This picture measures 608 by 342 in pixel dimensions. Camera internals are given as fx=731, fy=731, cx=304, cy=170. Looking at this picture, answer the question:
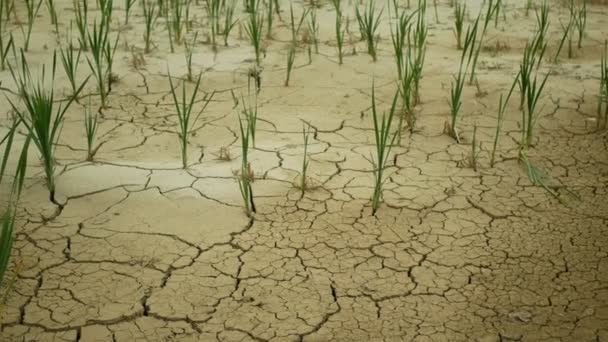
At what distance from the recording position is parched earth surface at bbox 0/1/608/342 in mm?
Answer: 2264

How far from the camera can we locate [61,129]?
3.39 metres

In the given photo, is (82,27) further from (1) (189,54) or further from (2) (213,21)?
(2) (213,21)

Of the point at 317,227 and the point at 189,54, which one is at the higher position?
the point at 189,54

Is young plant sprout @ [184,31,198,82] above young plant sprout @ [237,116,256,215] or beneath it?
above

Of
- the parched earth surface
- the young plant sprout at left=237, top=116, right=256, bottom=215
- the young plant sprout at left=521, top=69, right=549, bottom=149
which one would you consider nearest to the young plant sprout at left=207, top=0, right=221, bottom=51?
the parched earth surface

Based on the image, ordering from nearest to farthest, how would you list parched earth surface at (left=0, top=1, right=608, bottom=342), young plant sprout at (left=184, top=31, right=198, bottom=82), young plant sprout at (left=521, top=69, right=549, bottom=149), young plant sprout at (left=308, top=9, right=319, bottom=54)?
parched earth surface at (left=0, top=1, right=608, bottom=342) → young plant sprout at (left=521, top=69, right=549, bottom=149) → young plant sprout at (left=184, top=31, right=198, bottom=82) → young plant sprout at (left=308, top=9, right=319, bottom=54)

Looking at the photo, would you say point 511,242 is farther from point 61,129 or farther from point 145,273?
point 61,129


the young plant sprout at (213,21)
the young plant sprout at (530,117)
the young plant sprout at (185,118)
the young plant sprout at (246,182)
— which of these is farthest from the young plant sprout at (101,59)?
the young plant sprout at (530,117)

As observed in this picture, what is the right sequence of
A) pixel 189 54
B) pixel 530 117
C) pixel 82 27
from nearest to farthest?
pixel 530 117 → pixel 82 27 → pixel 189 54

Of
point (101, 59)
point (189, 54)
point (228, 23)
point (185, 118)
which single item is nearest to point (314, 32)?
point (228, 23)

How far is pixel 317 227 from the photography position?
2799mm

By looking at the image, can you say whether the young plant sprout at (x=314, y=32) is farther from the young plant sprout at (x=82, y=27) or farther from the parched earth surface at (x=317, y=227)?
the young plant sprout at (x=82, y=27)

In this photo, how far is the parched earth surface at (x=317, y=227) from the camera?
226cm

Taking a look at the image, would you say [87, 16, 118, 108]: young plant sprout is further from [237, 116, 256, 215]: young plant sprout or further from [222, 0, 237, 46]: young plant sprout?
[237, 116, 256, 215]: young plant sprout
